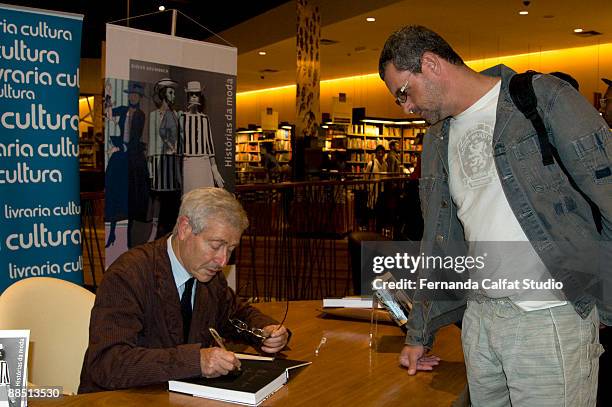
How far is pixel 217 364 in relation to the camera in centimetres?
176

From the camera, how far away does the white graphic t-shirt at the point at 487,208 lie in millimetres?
1601

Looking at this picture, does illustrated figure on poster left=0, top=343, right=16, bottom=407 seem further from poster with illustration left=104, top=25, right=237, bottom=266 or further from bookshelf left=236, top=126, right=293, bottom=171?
bookshelf left=236, top=126, right=293, bottom=171

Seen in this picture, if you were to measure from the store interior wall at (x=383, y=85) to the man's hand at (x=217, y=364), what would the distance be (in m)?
13.0

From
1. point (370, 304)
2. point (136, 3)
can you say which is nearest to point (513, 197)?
point (370, 304)

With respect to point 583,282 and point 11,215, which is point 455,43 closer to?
point 11,215

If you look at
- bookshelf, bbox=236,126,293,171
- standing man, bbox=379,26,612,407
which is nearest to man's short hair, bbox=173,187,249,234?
standing man, bbox=379,26,612,407

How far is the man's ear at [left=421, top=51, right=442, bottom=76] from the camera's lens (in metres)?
1.73

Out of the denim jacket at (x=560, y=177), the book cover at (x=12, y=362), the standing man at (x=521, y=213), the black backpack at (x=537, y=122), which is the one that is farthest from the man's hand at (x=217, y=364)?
the black backpack at (x=537, y=122)

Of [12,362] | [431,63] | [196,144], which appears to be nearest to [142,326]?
[12,362]

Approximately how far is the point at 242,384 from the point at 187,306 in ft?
1.68

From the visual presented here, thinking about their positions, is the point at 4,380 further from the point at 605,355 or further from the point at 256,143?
the point at 256,143

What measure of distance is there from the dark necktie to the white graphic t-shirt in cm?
90

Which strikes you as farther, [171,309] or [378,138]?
[378,138]

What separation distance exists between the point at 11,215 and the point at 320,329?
70.1 inches
